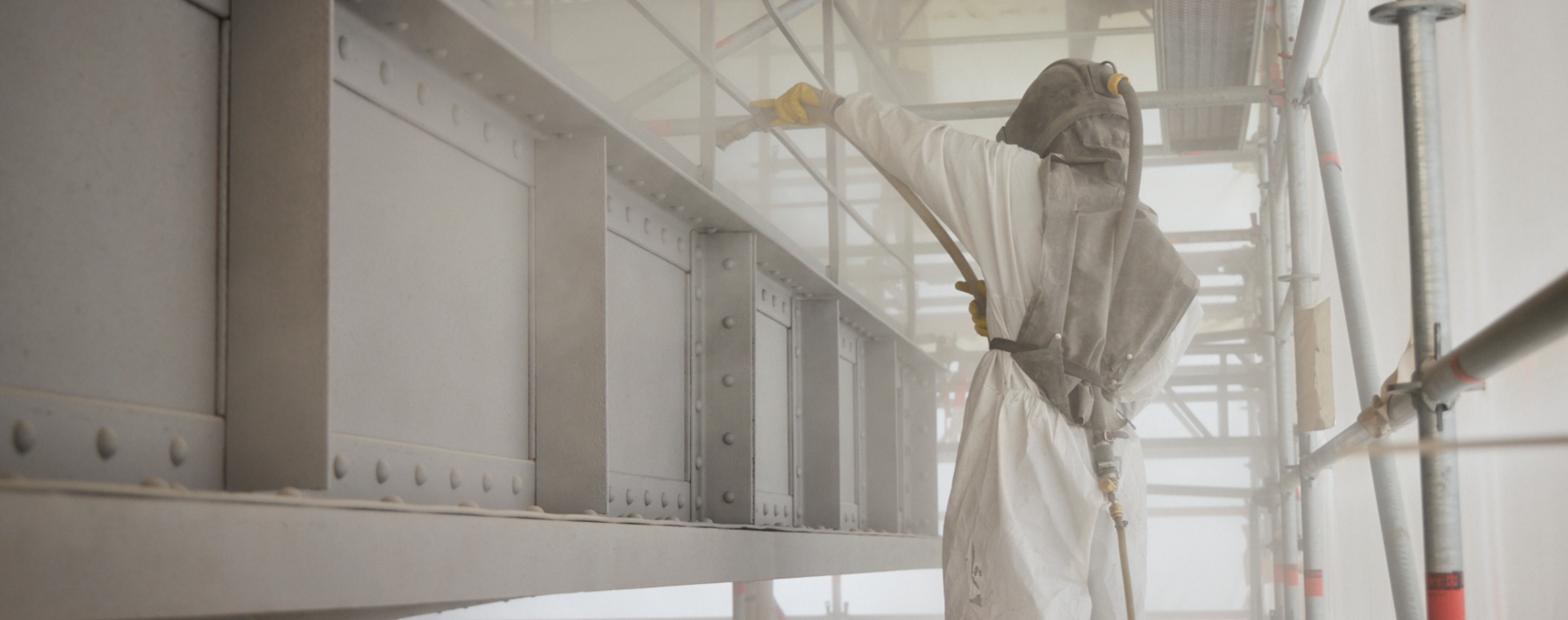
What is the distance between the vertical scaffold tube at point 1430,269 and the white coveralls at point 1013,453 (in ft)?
3.35

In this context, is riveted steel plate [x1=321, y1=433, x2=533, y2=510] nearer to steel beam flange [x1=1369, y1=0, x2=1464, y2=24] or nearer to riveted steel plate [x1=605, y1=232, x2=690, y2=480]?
riveted steel plate [x1=605, y1=232, x2=690, y2=480]

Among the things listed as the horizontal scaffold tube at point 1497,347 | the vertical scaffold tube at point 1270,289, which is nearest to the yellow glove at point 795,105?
the horizontal scaffold tube at point 1497,347

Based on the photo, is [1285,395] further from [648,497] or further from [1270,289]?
[648,497]

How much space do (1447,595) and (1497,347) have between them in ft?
2.62

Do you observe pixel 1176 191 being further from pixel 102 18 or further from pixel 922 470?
pixel 102 18

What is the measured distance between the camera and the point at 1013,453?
3.03 meters

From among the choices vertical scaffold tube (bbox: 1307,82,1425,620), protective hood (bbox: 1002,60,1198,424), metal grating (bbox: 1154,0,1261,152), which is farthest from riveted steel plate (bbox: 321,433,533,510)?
metal grating (bbox: 1154,0,1261,152)

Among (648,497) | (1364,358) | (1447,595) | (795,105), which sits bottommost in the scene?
(1447,595)

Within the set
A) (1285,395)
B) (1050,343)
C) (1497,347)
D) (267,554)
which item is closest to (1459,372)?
(1497,347)

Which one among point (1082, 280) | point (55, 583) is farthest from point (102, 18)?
point (1082, 280)

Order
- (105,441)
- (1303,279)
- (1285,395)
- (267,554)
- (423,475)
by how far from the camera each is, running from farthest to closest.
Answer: (1285,395) < (1303,279) < (423,475) < (105,441) < (267,554)

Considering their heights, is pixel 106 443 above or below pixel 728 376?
below

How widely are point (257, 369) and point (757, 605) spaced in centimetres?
742

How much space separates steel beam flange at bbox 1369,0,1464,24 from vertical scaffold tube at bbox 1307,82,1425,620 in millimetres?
1187
